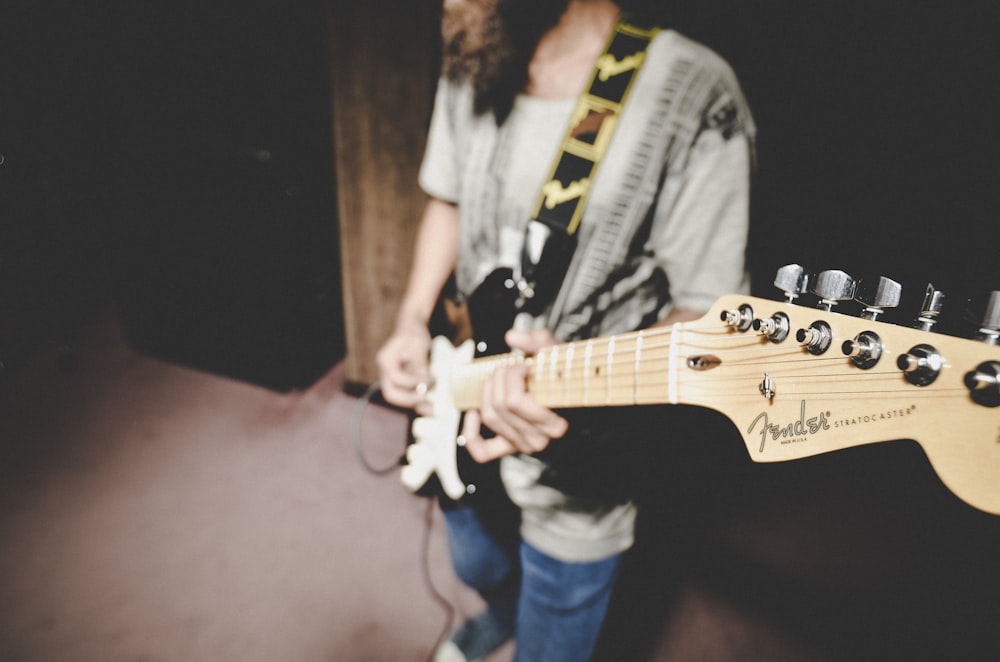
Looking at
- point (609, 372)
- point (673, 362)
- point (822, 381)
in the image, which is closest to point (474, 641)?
point (609, 372)

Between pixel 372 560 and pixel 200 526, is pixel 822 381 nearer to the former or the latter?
pixel 372 560

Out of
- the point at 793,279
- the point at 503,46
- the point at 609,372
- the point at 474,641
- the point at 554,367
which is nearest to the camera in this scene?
the point at 793,279

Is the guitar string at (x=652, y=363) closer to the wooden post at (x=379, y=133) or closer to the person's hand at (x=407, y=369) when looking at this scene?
the person's hand at (x=407, y=369)

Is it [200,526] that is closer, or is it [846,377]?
[846,377]

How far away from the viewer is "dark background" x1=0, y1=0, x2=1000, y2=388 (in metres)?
0.73

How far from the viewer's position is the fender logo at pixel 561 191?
933 mm

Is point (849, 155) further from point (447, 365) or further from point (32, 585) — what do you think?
point (32, 585)

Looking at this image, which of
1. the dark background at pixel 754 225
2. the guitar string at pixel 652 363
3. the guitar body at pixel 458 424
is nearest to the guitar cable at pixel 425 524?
the dark background at pixel 754 225

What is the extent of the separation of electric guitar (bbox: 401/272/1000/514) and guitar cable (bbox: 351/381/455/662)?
1119mm

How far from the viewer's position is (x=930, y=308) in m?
0.43

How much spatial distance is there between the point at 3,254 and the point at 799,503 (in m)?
3.37

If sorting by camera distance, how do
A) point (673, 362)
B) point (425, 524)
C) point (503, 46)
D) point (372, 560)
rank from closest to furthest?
point (673, 362)
point (503, 46)
point (372, 560)
point (425, 524)

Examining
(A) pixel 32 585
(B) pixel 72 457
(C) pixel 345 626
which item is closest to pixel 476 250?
(C) pixel 345 626

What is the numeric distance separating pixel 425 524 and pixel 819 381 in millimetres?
1566
